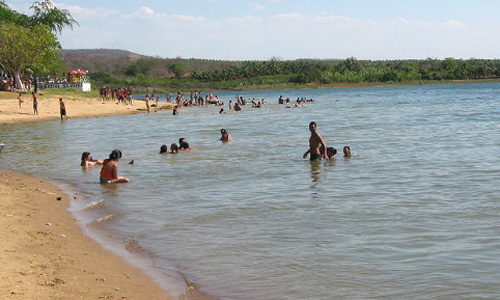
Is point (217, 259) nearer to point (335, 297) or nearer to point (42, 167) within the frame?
point (335, 297)

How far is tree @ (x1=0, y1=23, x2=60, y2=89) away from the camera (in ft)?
140

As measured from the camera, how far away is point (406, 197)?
1098 centimetres

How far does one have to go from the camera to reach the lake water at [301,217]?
261 inches

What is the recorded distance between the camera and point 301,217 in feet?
31.3

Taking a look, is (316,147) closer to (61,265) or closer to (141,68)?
(61,265)

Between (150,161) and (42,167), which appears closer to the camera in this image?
(42,167)

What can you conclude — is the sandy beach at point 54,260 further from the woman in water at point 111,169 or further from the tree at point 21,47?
the tree at point 21,47

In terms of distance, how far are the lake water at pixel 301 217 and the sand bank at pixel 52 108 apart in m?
15.6

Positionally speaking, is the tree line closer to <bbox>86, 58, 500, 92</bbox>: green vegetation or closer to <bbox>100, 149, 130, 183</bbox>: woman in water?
<bbox>86, 58, 500, 92</bbox>: green vegetation

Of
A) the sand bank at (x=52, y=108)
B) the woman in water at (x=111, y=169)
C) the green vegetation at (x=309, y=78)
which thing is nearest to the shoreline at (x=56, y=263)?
the woman in water at (x=111, y=169)

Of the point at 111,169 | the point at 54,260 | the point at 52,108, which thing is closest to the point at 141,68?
the point at 52,108

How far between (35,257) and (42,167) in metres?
10.2

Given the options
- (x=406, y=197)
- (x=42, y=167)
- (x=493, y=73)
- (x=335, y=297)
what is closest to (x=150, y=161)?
(x=42, y=167)

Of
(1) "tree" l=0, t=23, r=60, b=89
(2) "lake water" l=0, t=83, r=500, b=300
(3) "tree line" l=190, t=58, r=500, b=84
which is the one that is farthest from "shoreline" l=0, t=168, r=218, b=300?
(3) "tree line" l=190, t=58, r=500, b=84
